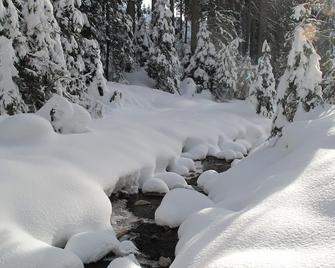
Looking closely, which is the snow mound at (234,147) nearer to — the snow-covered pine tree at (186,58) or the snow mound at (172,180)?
the snow mound at (172,180)

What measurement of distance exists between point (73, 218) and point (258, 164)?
412cm

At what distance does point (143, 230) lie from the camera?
26.7ft

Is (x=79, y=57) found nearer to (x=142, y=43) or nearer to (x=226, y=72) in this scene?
(x=142, y=43)

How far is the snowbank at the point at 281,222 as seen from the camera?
399 centimetres

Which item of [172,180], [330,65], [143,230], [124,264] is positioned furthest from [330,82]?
[124,264]

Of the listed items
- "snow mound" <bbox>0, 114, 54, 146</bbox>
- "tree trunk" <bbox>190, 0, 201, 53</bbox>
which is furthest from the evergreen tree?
"snow mound" <bbox>0, 114, 54, 146</bbox>

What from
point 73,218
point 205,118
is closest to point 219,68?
point 205,118

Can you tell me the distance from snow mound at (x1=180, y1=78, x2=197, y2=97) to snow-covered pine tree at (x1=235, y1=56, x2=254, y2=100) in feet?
9.03

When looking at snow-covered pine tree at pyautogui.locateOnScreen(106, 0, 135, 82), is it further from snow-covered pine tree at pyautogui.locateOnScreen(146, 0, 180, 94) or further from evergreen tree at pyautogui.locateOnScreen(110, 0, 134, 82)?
snow-covered pine tree at pyautogui.locateOnScreen(146, 0, 180, 94)

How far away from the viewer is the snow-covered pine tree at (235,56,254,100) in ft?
87.1

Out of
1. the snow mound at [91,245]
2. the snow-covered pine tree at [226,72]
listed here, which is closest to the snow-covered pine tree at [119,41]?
the snow-covered pine tree at [226,72]

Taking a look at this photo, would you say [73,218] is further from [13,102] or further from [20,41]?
[20,41]

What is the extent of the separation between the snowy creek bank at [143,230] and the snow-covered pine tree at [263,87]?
34.6ft

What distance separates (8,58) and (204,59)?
16.2 metres
